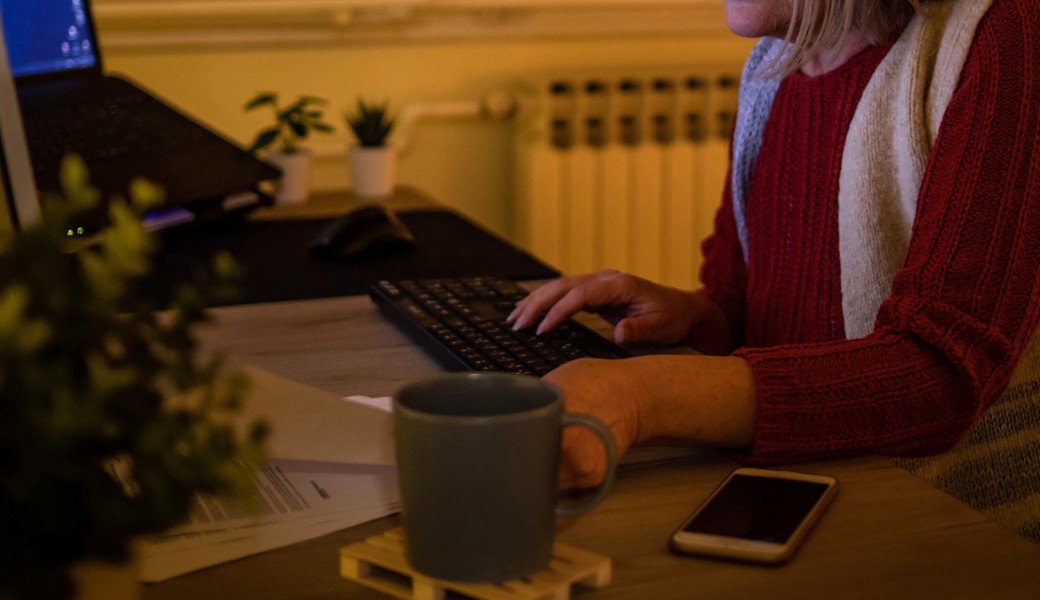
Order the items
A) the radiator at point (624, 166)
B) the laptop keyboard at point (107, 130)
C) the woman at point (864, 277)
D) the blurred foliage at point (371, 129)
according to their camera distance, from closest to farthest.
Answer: the woman at point (864, 277)
the laptop keyboard at point (107, 130)
the blurred foliage at point (371, 129)
the radiator at point (624, 166)

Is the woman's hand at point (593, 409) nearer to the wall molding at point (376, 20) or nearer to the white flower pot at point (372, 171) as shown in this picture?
the white flower pot at point (372, 171)

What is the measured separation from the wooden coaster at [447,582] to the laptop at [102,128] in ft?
2.91

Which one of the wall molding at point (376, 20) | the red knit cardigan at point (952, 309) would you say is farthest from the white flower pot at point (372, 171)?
the red knit cardigan at point (952, 309)

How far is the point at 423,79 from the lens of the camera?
2.29 metres

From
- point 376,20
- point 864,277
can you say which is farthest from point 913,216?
point 376,20

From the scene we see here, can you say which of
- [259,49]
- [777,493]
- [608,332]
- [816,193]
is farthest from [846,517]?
[259,49]

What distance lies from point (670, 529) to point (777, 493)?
0.25 feet

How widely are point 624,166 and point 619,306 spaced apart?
1.37 meters

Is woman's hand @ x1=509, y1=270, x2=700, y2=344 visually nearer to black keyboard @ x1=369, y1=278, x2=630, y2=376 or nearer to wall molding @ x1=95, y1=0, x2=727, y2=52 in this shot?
black keyboard @ x1=369, y1=278, x2=630, y2=376

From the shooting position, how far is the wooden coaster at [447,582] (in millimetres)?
543

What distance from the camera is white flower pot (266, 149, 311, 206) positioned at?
5.80 feet

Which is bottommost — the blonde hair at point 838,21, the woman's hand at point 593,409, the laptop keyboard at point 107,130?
the woman's hand at point 593,409

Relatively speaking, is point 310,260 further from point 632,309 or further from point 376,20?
point 376,20

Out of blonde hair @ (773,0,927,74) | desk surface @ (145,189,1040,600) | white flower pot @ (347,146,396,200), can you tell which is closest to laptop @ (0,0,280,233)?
Answer: white flower pot @ (347,146,396,200)
